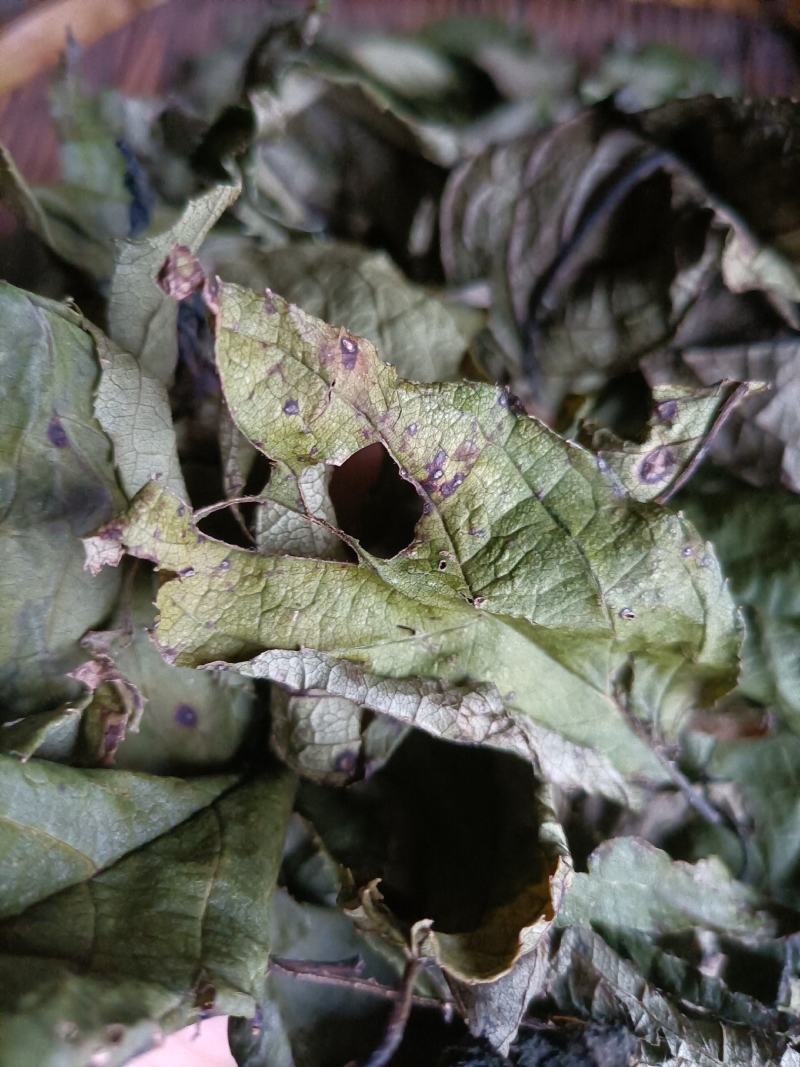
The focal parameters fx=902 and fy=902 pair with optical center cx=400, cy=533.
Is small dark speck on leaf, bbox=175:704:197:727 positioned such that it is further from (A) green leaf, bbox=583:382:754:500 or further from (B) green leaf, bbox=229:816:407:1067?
(A) green leaf, bbox=583:382:754:500

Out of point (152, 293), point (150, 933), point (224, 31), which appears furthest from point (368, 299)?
point (150, 933)

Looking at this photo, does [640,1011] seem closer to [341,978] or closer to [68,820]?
[341,978]

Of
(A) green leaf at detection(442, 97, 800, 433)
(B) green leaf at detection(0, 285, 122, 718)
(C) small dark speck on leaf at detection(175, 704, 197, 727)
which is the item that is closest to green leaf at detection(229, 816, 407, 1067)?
(C) small dark speck on leaf at detection(175, 704, 197, 727)

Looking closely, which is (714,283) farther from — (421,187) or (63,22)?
(63,22)

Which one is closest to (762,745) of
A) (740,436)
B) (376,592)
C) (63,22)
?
(740,436)

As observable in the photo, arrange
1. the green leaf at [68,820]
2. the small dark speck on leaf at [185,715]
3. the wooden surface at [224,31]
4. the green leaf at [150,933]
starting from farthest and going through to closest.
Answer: the wooden surface at [224,31] → the small dark speck on leaf at [185,715] → the green leaf at [68,820] → the green leaf at [150,933]

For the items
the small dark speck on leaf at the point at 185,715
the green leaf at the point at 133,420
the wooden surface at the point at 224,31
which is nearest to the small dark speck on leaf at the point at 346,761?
the small dark speck on leaf at the point at 185,715

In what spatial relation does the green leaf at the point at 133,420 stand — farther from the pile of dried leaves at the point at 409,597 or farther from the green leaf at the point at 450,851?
the green leaf at the point at 450,851

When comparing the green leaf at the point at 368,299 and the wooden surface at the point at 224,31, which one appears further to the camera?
the wooden surface at the point at 224,31
